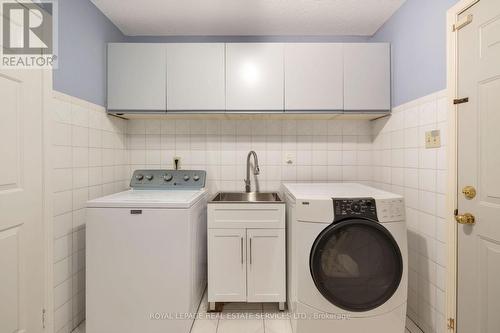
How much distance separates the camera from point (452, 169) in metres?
1.39

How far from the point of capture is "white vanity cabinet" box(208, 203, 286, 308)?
178 cm

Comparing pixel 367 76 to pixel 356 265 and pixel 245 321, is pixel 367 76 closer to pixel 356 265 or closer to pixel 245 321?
pixel 356 265

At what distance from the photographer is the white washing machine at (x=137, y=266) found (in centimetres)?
151

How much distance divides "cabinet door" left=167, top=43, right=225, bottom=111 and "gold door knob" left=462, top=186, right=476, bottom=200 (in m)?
1.73

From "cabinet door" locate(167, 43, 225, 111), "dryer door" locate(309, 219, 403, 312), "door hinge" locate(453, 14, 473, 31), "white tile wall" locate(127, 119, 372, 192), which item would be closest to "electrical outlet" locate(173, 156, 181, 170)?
"white tile wall" locate(127, 119, 372, 192)

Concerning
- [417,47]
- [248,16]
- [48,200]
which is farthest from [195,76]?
[417,47]

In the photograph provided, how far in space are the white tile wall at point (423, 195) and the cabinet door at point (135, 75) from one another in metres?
2.00

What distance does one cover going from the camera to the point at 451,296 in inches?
55.1

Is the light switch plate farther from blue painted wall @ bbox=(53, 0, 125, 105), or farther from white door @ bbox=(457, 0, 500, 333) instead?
blue painted wall @ bbox=(53, 0, 125, 105)

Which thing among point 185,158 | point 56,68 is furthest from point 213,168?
point 56,68

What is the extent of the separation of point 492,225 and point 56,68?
2.66m

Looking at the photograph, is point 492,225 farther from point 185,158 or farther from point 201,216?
point 185,158

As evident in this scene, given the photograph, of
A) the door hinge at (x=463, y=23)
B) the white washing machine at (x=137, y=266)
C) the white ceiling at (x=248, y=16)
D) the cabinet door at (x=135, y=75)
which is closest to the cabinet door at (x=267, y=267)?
the white washing machine at (x=137, y=266)

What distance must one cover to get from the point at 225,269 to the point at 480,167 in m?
1.70
